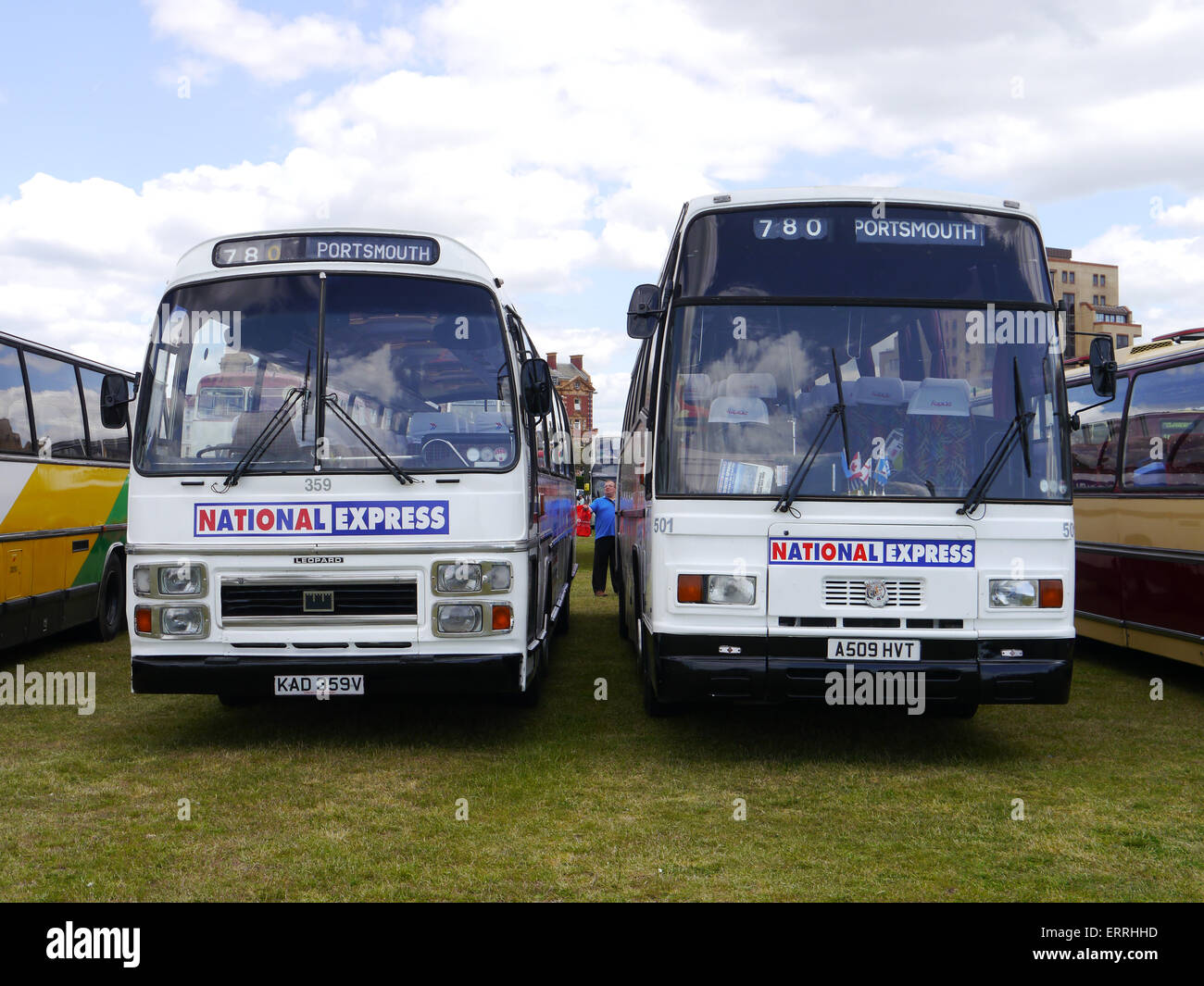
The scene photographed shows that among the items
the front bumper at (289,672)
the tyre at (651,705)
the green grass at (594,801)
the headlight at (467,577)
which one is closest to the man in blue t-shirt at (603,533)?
the green grass at (594,801)

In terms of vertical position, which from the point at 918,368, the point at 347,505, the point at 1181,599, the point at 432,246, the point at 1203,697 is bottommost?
the point at 1203,697

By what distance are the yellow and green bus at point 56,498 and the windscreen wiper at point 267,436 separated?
4550 mm

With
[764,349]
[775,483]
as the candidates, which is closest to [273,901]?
[775,483]

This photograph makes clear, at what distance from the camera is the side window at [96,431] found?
42.7 ft

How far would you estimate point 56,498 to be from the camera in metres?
11.6

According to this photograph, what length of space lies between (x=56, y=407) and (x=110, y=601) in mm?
2515

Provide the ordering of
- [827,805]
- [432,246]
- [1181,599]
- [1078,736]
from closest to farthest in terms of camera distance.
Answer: [827,805] < [432,246] < [1078,736] < [1181,599]

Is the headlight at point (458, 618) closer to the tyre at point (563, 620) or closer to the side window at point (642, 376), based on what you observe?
the side window at point (642, 376)

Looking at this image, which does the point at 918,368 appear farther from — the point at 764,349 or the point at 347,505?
the point at 347,505

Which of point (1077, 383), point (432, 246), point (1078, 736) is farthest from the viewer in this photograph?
point (1077, 383)

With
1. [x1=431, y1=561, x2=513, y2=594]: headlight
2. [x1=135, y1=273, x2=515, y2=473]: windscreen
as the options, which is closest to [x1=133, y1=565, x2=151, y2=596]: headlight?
[x1=135, y1=273, x2=515, y2=473]: windscreen

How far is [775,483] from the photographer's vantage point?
22.3 ft

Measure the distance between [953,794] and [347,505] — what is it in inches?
153

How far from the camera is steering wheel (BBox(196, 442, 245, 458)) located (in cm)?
703
